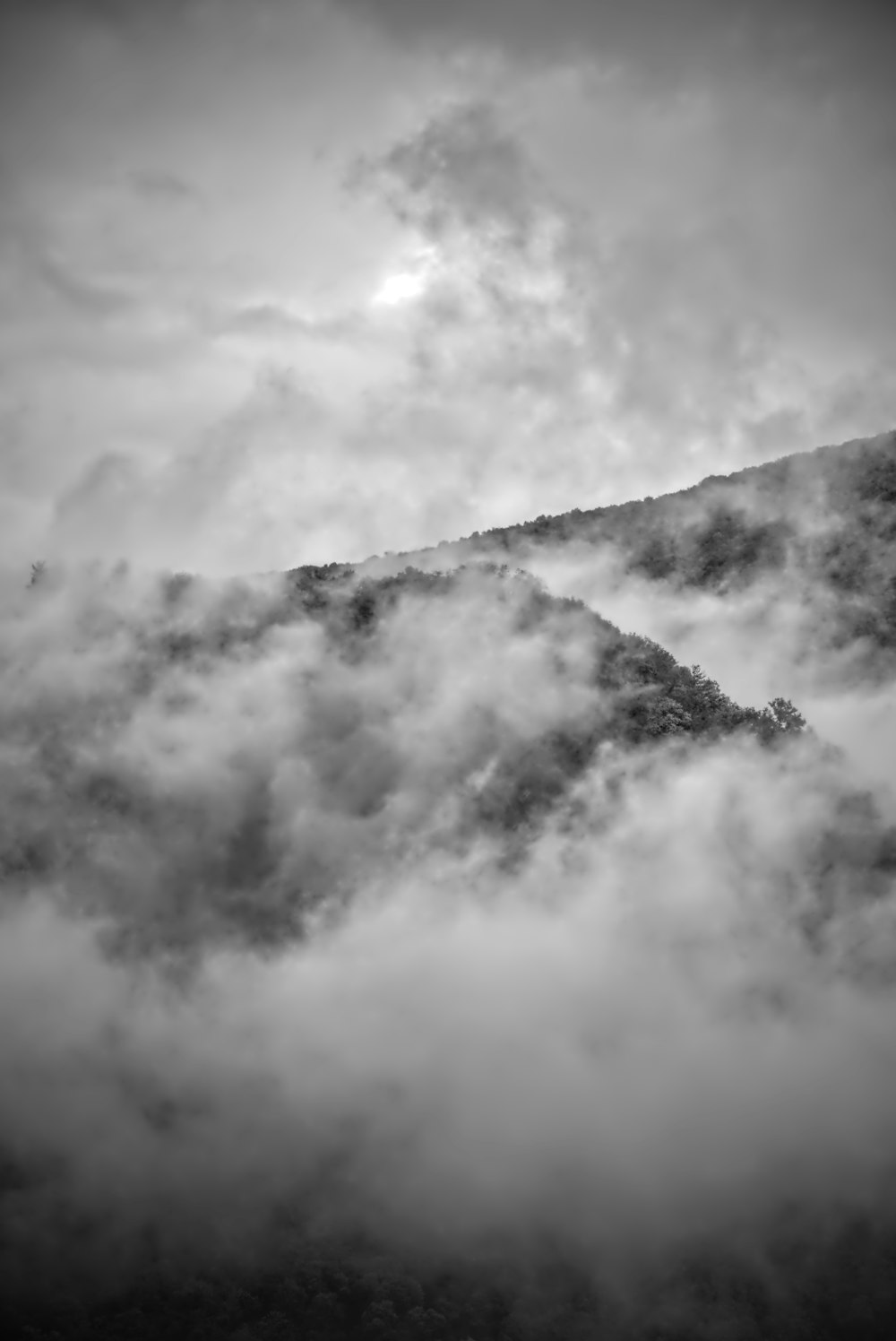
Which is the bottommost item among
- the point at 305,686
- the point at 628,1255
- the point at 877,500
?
the point at 628,1255

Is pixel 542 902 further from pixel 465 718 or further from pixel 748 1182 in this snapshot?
pixel 748 1182

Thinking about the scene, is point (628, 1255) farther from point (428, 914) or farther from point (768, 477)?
point (768, 477)

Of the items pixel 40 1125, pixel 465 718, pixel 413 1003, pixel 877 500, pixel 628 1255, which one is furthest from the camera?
pixel 877 500

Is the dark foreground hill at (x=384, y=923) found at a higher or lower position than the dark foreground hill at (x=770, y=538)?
lower

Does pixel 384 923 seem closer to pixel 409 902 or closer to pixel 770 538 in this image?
pixel 409 902

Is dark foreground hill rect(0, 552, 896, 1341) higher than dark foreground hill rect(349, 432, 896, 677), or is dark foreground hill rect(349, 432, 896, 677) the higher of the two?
dark foreground hill rect(349, 432, 896, 677)

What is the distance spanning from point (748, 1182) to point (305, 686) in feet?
67.2

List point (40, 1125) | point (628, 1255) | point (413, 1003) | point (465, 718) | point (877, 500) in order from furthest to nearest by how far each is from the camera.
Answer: point (877, 500), point (465, 718), point (413, 1003), point (40, 1125), point (628, 1255)

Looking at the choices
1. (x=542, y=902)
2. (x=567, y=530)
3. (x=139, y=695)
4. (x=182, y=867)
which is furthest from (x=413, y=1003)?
(x=567, y=530)

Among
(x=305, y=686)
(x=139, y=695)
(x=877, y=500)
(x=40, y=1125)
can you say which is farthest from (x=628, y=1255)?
(x=877, y=500)

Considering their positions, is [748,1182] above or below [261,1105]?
below

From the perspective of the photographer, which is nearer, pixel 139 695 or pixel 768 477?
pixel 139 695

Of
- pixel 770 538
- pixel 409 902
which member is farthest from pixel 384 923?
pixel 770 538

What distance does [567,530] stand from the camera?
128 ft
